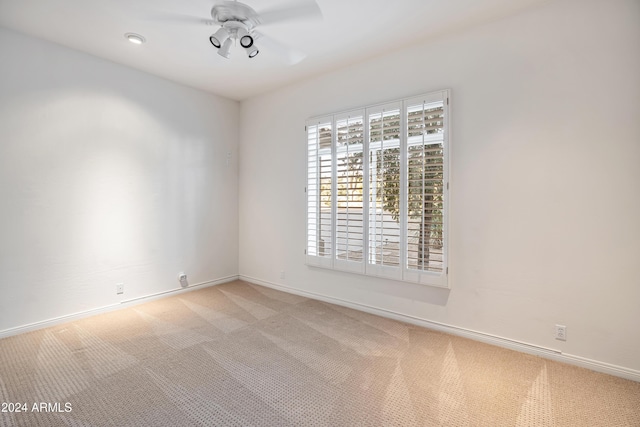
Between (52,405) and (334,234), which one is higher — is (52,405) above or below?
A: below

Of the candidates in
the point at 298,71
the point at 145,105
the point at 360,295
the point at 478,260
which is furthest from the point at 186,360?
the point at 298,71

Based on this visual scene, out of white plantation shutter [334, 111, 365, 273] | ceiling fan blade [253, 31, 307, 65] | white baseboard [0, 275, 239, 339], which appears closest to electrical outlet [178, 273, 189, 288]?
white baseboard [0, 275, 239, 339]

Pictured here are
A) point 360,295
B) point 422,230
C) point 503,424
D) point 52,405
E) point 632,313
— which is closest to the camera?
point 503,424

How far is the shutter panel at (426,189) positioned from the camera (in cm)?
286

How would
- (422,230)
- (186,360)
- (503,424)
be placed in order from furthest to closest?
(422,230) → (186,360) → (503,424)

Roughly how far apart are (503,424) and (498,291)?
1.18 m

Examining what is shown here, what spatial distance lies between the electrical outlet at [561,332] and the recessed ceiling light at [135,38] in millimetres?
4417

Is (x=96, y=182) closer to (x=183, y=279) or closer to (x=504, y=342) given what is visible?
(x=183, y=279)

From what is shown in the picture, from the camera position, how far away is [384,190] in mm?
3170

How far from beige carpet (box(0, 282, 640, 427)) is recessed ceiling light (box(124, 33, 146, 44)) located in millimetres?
2789

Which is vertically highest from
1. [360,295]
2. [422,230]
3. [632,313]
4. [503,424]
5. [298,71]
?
[298,71]

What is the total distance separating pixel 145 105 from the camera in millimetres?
3689

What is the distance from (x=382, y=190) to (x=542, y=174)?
1.35 meters

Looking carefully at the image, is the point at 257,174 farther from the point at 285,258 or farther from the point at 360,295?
the point at 360,295
